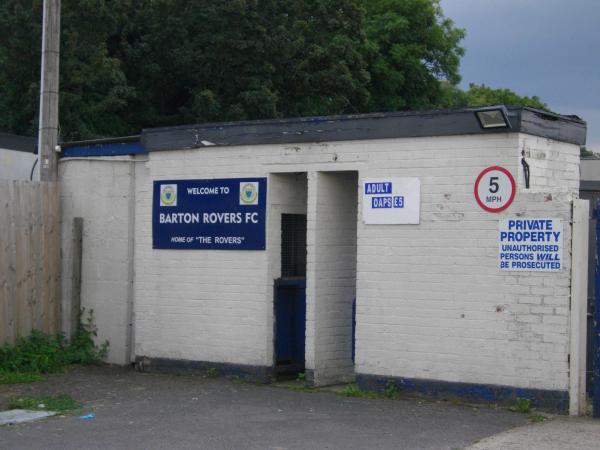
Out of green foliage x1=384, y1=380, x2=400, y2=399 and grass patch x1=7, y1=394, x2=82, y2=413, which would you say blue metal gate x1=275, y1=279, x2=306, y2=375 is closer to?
green foliage x1=384, y1=380, x2=400, y2=399

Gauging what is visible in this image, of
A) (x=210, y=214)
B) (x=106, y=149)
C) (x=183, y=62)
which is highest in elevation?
(x=183, y=62)

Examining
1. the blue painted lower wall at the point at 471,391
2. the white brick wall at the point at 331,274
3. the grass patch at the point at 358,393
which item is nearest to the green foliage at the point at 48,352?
the white brick wall at the point at 331,274

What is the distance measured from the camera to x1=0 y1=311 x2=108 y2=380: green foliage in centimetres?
1303

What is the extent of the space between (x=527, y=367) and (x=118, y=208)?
6.61 metres

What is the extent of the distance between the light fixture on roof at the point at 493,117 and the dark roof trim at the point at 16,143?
12.2 meters

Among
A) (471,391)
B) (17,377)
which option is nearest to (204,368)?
(17,377)

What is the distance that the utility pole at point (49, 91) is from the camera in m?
14.5

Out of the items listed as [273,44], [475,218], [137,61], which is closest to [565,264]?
[475,218]

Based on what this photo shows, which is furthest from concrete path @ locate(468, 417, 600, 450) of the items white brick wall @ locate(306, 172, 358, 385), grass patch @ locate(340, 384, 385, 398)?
white brick wall @ locate(306, 172, 358, 385)

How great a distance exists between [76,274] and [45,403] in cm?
383

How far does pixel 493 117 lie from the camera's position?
10.6m

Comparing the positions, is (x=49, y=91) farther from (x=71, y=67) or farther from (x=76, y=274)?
(x=71, y=67)

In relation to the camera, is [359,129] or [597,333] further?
[359,129]

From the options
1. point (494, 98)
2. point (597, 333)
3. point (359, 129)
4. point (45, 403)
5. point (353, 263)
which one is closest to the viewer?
point (597, 333)
